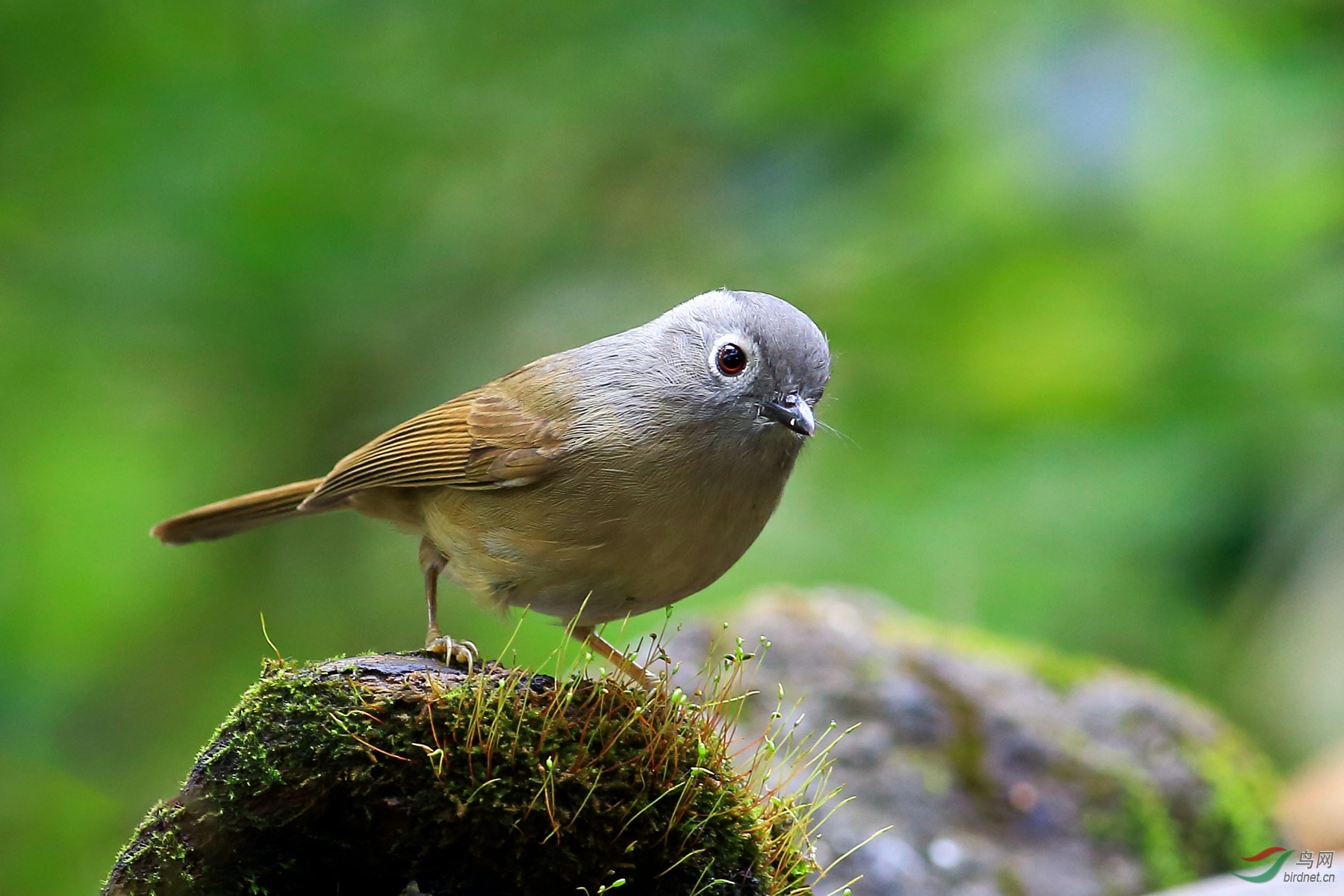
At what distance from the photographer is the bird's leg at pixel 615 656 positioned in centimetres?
307

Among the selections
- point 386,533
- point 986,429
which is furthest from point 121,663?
point 986,429

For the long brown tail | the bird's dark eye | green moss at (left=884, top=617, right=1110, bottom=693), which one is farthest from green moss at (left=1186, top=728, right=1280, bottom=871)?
the long brown tail

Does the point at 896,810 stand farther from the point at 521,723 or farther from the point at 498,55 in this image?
the point at 498,55

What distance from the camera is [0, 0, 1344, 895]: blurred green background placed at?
5594mm

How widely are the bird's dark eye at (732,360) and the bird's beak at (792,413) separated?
144mm

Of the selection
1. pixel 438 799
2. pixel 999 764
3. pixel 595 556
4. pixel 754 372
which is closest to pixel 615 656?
pixel 595 556

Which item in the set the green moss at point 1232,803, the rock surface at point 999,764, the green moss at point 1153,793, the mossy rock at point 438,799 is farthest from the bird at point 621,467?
the green moss at point 1232,803

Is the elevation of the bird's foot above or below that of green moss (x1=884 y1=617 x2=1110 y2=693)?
below

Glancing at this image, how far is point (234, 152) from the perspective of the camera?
5.61 meters

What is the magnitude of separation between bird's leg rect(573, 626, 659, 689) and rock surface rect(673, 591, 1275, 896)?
130cm

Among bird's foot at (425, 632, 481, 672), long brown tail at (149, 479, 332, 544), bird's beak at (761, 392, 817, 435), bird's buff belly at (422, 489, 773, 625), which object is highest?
long brown tail at (149, 479, 332, 544)

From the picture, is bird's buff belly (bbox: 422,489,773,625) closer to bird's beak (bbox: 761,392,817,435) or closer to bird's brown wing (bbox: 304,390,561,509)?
bird's brown wing (bbox: 304,390,561,509)

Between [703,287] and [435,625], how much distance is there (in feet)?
11.1

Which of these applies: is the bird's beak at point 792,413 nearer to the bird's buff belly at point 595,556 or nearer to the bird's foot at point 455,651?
the bird's buff belly at point 595,556
